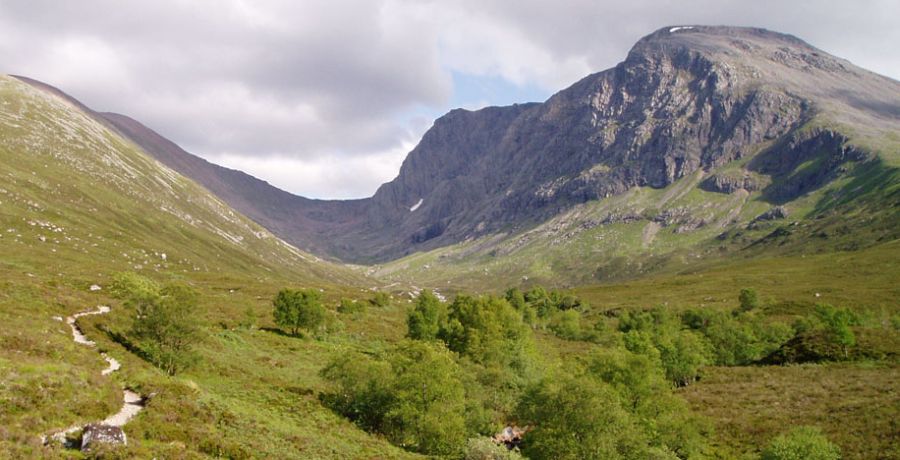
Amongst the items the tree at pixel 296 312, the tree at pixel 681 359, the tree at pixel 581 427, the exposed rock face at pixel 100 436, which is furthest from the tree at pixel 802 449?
the tree at pixel 296 312

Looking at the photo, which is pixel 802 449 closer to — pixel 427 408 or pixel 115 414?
pixel 427 408

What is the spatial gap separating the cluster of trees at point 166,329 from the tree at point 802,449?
49.5 m

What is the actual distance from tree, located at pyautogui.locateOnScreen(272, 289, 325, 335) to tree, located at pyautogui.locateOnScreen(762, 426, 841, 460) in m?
57.7

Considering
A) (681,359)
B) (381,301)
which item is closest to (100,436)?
(681,359)

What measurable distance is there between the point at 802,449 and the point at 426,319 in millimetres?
53646

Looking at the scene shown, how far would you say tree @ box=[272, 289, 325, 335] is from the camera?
74438 mm

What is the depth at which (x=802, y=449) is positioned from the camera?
4231cm

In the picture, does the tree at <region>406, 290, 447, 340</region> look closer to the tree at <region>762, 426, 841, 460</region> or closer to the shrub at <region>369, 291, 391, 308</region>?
the shrub at <region>369, 291, 391, 308</region>

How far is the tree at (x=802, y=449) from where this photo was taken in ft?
137

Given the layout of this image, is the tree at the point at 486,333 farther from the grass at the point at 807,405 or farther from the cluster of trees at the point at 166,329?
the cluster of trees at the point at 166,329

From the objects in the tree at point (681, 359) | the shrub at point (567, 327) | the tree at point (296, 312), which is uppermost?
the tree at point (296, 312)

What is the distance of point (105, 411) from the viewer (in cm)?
2377

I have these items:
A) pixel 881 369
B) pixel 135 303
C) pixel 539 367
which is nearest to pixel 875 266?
pixel 881 369

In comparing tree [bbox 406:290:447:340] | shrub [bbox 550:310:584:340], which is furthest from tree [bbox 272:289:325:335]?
shrub [bbox 550:310:584:340]
